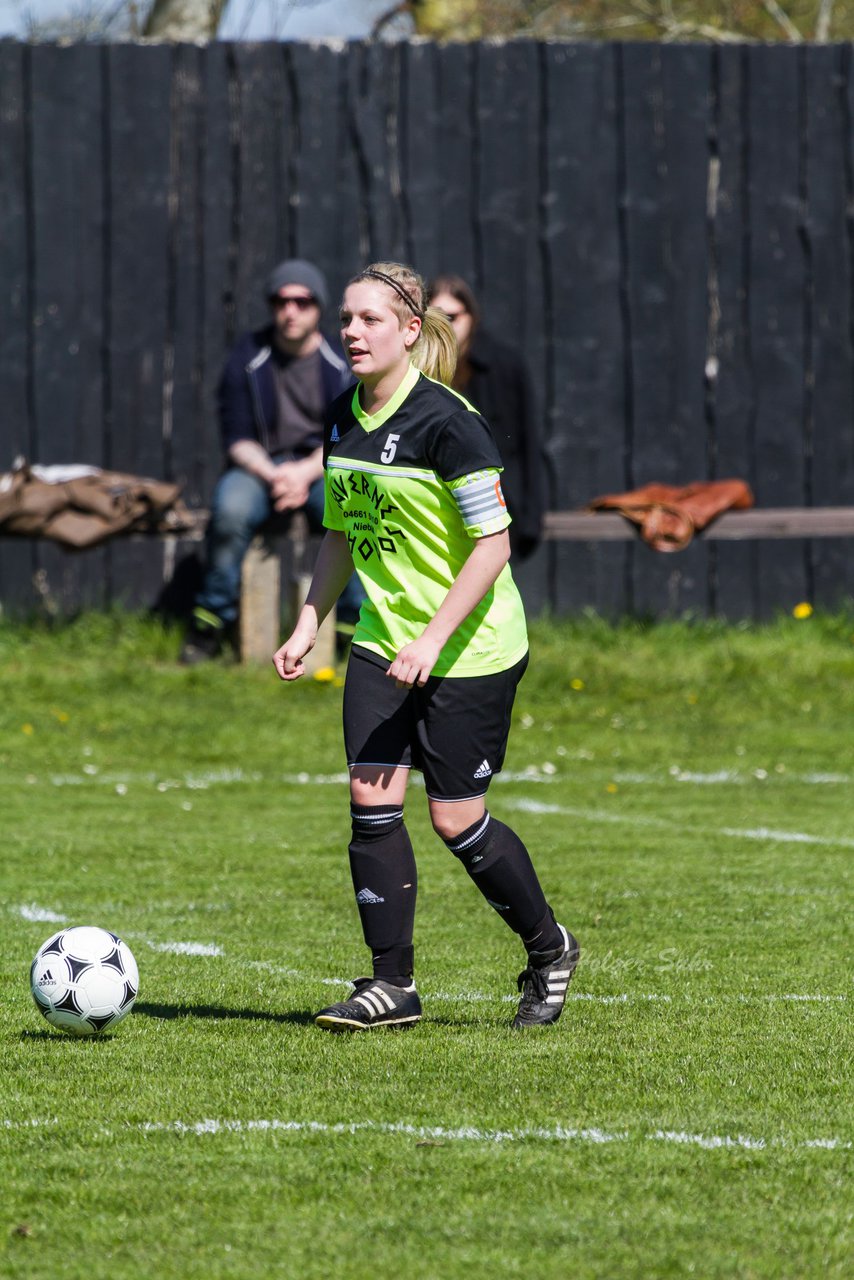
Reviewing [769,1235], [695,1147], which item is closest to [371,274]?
[695,1147]

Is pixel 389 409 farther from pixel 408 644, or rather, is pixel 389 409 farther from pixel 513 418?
pixel 513 418

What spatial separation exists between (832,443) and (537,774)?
4.61 meters

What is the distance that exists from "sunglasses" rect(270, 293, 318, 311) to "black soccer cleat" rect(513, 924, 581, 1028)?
270 inches

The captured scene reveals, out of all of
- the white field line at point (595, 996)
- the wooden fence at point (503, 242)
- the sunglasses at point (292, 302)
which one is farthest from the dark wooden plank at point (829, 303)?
the white field line at point (595, 996)

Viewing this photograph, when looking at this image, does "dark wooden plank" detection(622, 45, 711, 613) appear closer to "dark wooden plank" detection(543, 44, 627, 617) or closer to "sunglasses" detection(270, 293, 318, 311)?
"dark wooden plank" detection(543, 44, 627, 617)

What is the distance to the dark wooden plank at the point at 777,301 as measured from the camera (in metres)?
12.8

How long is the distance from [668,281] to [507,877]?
8718 millimetres

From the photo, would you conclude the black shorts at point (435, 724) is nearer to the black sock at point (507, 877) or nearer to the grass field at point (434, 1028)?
the black sock at point (507, 877)

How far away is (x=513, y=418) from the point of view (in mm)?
10461

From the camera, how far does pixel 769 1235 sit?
3.03m

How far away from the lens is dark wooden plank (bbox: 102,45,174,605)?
40.7 feet

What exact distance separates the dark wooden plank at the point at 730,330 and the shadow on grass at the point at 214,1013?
8399 mm

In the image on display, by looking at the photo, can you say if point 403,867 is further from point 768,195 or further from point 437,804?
point 768,195

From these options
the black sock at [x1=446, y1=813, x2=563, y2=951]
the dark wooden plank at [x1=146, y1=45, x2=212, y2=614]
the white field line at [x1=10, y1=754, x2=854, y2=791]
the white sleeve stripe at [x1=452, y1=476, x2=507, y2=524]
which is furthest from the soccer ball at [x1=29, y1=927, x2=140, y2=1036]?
the dark wooden plank at [x1=146, y1=45, x2=212, y2=614]
